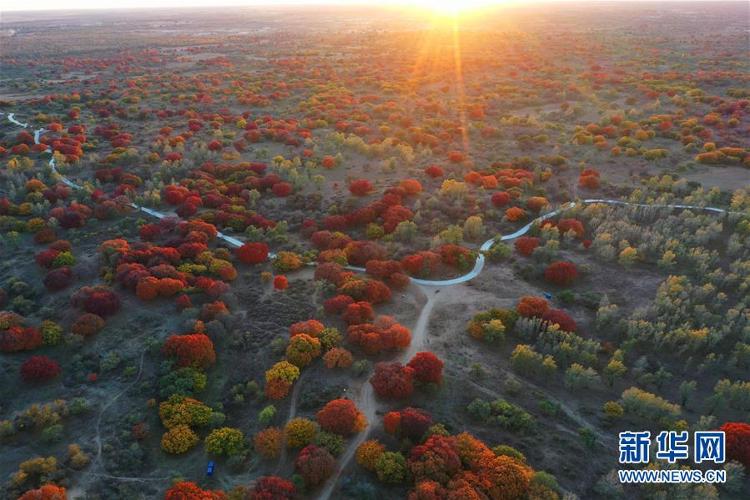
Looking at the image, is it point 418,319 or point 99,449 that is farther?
point 418,319

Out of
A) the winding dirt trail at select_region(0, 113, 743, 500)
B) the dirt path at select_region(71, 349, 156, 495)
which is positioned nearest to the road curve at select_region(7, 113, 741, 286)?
the winding dirt trail at select_region(0, 113, 743, 500)

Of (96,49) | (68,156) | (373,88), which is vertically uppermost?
(96,49)

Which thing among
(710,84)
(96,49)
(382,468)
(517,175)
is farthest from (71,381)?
(96,49)

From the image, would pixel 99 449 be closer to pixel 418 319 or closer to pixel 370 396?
pixel 370 396

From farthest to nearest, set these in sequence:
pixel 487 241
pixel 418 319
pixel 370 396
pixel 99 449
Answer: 1. pixel 487 241
2. pixel 418 319
3. pixel 370 396
4. pixel 99 449

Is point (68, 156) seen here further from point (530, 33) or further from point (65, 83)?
point (530, 33)

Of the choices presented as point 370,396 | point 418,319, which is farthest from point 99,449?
point 418,319

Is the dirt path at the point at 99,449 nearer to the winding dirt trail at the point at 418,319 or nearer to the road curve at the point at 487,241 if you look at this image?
the winding dirt trail at the point at 418,319

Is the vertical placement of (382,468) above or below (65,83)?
below

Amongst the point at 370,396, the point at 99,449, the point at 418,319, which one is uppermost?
the point at 418,319
